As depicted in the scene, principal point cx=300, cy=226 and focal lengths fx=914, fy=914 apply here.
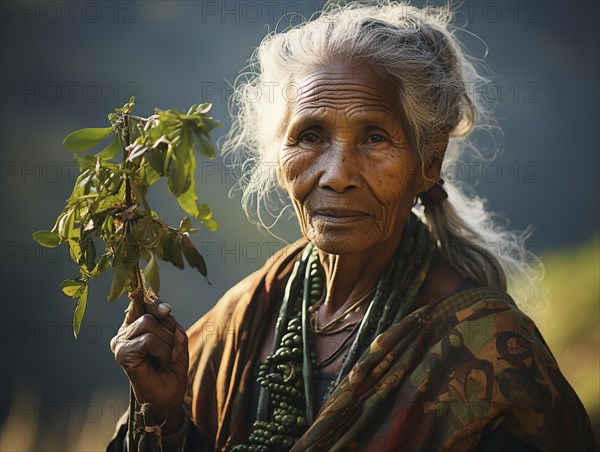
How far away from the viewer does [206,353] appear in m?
2.96

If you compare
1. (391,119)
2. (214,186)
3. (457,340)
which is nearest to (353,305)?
(457,340)

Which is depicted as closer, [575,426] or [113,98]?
[575,426]

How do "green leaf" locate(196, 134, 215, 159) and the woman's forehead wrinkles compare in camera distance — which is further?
the woman's forehead wrinkles

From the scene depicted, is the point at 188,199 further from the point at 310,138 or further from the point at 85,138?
the point at 310,138

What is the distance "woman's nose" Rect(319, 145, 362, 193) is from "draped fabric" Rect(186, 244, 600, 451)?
0.41 meters

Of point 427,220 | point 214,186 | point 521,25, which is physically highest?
point 521,25

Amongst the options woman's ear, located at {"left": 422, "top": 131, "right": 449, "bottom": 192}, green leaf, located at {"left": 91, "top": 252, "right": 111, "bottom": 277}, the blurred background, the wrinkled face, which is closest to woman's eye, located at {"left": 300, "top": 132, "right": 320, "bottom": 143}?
the wrinkled face

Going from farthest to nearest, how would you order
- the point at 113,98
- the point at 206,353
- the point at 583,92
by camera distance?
the point at 113,98
the point at 583,92
the point at 206,353

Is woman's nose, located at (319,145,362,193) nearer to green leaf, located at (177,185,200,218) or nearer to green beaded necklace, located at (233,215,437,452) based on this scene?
green beaded necklace, located at (233,215,437,452)

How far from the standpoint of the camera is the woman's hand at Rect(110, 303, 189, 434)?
2.43 meters

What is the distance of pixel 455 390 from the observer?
242cm

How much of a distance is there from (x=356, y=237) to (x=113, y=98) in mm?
3329

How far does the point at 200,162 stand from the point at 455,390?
10.6 ft

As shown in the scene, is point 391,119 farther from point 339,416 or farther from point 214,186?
point 214,186
